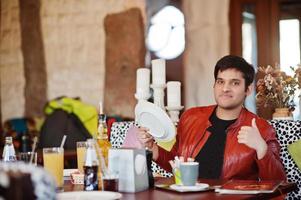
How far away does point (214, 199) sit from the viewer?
81.7 inches

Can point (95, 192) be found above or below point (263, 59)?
below

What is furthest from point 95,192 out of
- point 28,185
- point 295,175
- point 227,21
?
point 227,21

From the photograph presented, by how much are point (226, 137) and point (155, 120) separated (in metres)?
0.43

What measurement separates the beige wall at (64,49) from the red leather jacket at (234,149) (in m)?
2.73

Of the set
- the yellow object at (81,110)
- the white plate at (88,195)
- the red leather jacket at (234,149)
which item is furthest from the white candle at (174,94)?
the yellow object at (81,110)

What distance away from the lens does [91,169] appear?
227cm

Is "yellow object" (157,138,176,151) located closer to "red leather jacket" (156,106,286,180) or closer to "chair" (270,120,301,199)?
"red leather jacket" (156,106,286,180)

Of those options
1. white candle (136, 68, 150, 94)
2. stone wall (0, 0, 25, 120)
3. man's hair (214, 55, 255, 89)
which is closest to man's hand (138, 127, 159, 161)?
man's hair (214, 55, 255, 89)

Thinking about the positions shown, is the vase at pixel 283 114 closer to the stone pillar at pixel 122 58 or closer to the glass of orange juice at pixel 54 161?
the glass of orange juice at pixel 54 161

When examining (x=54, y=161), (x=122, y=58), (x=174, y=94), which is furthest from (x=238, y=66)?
A: (x=122, y=58)

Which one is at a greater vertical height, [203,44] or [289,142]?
[203,44]

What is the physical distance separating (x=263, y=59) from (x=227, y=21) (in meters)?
0.45

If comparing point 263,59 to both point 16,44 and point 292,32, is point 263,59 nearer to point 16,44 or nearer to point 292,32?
point 292,32

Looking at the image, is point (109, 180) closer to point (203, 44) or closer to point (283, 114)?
point (283, 114)
